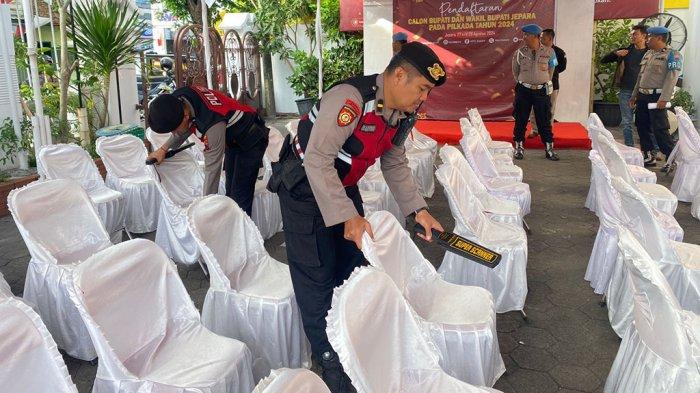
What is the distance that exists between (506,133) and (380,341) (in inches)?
276

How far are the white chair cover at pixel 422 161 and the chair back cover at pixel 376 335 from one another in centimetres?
333

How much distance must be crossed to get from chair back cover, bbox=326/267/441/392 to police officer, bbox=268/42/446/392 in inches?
15.5

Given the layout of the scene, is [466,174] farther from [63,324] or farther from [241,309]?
[63,324]

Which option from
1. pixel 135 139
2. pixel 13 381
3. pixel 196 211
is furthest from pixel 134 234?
pixel 13 381

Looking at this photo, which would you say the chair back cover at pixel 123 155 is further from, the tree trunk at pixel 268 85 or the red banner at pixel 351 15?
the tree trunk at pixel 268 85

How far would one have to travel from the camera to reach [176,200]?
417 cm

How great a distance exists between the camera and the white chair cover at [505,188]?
418cm

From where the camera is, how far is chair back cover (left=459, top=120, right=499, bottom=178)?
4.21m

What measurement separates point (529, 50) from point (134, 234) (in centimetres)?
472

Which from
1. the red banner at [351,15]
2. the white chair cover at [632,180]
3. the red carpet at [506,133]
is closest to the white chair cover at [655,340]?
the white chair cover at [632,180]

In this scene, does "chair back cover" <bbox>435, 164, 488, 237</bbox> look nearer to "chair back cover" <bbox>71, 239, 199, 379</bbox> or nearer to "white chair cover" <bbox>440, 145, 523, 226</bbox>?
"white chair cover" <bbox>440, 145, 523, 226</bbox>

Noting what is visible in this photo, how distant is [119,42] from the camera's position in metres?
7.00

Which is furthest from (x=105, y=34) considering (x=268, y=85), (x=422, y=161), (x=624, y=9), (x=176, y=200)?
(x=624, y=9)

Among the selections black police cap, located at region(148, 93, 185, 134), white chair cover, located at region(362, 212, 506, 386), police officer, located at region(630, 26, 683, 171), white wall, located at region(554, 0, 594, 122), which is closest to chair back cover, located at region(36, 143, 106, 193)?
black police cap, located at region(148, 93, 185, 134)
